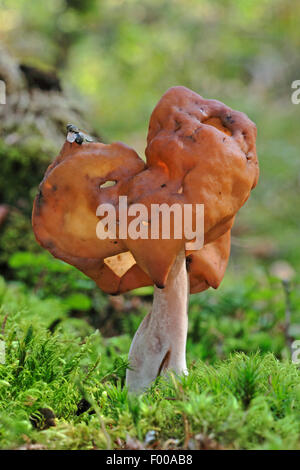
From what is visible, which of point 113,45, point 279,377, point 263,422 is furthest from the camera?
point 113,45

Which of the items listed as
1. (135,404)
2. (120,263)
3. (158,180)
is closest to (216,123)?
(158,180)

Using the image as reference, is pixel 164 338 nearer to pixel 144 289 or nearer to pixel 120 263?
pixel 120 263

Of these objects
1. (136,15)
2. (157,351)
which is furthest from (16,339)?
(136,15)

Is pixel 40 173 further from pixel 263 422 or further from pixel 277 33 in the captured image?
pixel 277 33

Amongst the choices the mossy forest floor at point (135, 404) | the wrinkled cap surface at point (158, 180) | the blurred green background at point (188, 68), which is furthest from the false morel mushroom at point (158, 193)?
the blurred green background at point (188, 68)

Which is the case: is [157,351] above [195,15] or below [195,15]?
below
